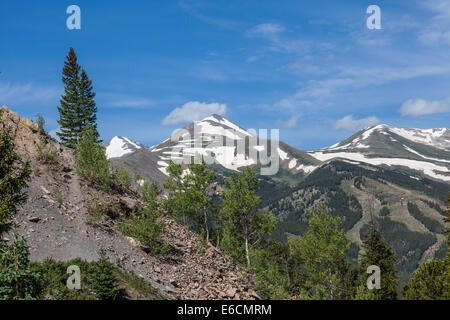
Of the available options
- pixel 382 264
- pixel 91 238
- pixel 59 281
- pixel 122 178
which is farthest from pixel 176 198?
pixel 59 281

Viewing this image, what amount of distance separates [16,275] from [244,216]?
33.0 meters

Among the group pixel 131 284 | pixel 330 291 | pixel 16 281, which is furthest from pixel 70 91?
pixel 330 291

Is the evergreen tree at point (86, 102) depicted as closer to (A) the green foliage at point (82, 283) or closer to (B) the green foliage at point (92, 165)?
(B) the green foliage at point (92, 165)

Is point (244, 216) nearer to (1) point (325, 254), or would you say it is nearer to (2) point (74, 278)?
(1) point (325, 254)

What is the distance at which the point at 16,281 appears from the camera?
16047 mm

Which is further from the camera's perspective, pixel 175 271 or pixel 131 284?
pixel 175 271

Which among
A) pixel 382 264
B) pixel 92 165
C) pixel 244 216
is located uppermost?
pixel 92 165

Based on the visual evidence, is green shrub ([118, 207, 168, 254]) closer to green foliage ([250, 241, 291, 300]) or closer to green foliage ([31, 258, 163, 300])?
green foliage ([31, 258, 163, 300])

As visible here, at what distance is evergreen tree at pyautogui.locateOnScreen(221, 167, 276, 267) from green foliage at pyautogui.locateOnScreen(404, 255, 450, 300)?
57.8ft

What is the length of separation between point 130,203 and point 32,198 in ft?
38.4

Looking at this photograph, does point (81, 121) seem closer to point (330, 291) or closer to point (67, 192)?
point (67, 192)

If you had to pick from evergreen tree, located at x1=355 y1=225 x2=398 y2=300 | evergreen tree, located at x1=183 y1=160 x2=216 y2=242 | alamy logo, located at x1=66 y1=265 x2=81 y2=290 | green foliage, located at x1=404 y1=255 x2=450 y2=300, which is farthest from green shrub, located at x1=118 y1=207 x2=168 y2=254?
green foliage, located at x1=404 y1=255 x2=450 y2=300

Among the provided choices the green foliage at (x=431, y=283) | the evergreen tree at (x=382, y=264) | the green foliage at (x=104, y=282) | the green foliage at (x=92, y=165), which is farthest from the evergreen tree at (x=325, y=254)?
the green foliage at (x=92, y=165)

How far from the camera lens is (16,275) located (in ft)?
52.1
